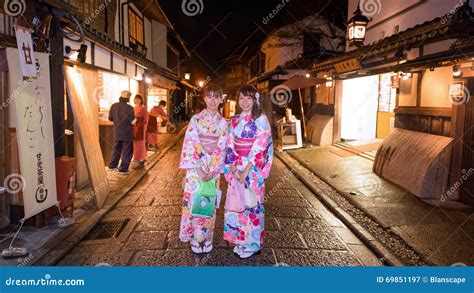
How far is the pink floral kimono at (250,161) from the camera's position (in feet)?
17.3

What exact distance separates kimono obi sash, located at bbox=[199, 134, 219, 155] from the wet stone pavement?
1.54 metres

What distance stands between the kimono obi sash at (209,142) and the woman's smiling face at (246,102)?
0.57 m

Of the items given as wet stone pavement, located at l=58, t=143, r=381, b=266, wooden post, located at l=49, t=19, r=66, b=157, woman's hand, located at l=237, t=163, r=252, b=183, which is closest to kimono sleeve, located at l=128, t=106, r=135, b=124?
wet stone pavement, located at l=58, t=143, r=381, b=266

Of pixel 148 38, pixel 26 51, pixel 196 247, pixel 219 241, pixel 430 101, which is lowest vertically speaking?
pixel 219 241

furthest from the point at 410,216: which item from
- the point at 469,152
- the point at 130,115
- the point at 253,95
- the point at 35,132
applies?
the point at 130,115

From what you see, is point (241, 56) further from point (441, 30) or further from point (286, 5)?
point (441, 30)

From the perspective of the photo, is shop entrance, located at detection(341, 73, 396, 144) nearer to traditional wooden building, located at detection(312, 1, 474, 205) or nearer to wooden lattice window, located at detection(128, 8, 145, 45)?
traditional wooden building, located at detection(312, 1, 474, 205)

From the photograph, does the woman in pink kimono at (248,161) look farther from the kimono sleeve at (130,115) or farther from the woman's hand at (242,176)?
the kimono sleeve at (130,115)

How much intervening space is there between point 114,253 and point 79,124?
2986mm

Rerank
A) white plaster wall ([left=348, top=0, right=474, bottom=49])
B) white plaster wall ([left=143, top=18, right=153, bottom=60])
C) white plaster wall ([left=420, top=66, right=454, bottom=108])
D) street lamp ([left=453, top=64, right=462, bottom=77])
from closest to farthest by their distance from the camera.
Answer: street lamp ([left=453, top=64, right=462, bottom=77]), white plaster wall ([left=420, top=66, right=454, bottom=108]), white plaster wall ([left=348, top=0, right=474, bottom=49]), white plaster wall ([left=143, top=18, right=153, bottom=60])

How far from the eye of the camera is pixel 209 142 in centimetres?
537

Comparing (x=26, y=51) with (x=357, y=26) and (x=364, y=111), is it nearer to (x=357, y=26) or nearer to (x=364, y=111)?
(x=357, y=26)

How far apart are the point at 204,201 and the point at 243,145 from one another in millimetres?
958

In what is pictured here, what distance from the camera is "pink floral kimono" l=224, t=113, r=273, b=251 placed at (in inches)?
207
